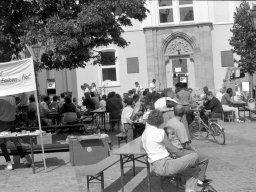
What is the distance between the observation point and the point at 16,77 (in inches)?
404

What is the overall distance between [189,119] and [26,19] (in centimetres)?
562

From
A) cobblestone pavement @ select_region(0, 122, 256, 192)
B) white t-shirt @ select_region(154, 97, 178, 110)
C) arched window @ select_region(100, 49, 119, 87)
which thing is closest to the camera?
cobblestone pavement @ select_region(0, 122, 256, 192)

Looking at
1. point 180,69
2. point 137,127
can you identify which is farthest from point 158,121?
point 180,69

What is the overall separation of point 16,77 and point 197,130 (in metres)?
6.70

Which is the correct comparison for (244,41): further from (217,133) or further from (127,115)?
(127,115)

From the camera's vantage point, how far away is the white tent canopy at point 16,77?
10250 millimetres

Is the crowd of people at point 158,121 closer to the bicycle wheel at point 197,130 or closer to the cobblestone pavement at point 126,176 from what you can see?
the bicycle wheel at point 197,130

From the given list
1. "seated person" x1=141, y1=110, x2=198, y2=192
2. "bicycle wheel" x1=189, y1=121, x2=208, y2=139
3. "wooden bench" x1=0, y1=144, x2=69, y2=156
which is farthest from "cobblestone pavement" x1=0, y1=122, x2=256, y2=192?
"bicycle wheel" x1=189, y1=121, x2=208, y2=139

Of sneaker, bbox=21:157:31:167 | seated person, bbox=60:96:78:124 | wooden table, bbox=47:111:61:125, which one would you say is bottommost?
sneaker, bbox=21:157:31:167

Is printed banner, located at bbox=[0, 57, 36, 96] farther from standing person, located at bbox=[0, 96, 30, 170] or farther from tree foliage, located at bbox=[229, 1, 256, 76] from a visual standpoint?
tree foliage, located at bbox=[229, 1, 256, 76]

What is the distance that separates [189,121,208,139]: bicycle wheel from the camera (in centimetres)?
1487

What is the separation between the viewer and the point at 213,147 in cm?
1315

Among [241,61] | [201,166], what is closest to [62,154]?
[201,166]

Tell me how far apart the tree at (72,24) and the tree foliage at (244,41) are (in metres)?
13.8
